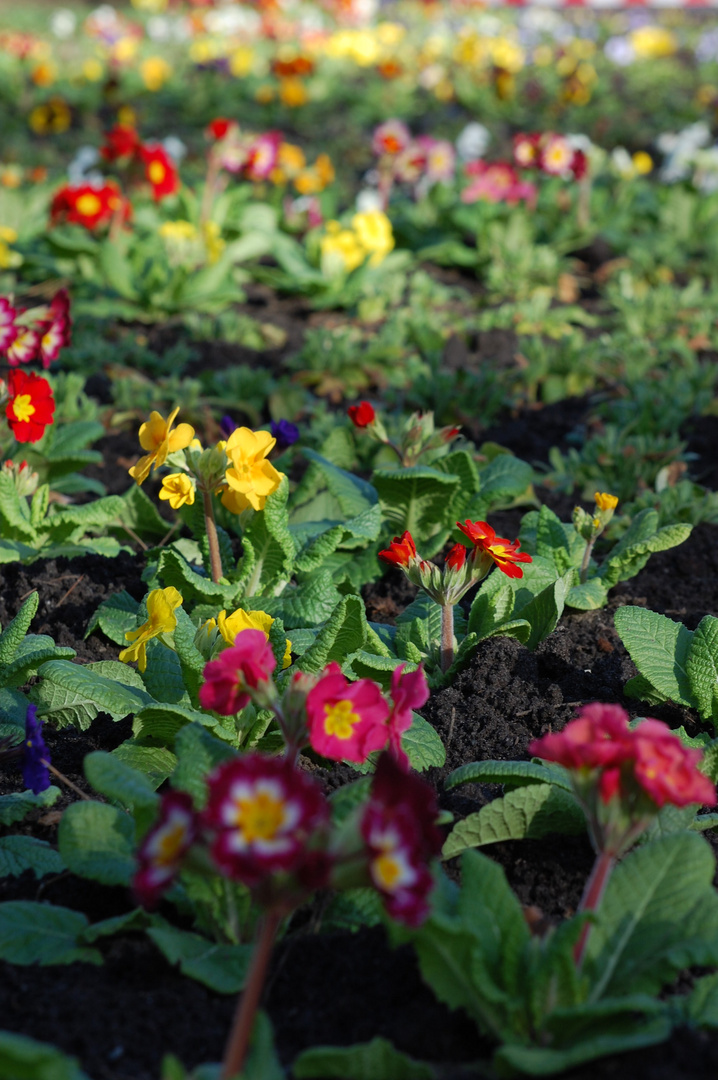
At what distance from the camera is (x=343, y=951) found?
A: 1778 mm

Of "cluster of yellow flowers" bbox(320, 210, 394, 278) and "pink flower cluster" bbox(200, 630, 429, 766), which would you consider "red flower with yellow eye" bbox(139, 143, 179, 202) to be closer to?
"cluster of yellow flowers" bbox(320, 210, 394, 278)

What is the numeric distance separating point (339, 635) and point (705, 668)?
787 millimetres

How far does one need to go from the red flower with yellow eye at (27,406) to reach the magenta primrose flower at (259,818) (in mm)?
1767

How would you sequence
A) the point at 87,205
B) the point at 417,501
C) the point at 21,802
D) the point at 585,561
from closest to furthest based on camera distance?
the point at 21,802
the point at 585,561
the point at 417,501
the point at 87,205

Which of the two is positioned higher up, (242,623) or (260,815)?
(260,815)

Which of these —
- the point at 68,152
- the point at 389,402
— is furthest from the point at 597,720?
the point at 68,152

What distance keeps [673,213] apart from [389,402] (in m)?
3.41

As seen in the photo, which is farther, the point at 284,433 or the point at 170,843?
the point at 284,433

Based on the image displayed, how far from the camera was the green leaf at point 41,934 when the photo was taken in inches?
68.2

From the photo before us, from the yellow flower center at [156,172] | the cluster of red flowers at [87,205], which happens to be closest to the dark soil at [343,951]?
the cluster of red flowers at [87,205]

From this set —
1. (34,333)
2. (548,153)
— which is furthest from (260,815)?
(548,153)

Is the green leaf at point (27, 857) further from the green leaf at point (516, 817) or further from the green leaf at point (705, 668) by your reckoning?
the green leaf at point (705, 668)

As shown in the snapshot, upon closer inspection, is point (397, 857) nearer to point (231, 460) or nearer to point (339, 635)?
point (339, 635)

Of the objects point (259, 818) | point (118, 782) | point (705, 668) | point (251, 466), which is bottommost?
point (705, 668)
